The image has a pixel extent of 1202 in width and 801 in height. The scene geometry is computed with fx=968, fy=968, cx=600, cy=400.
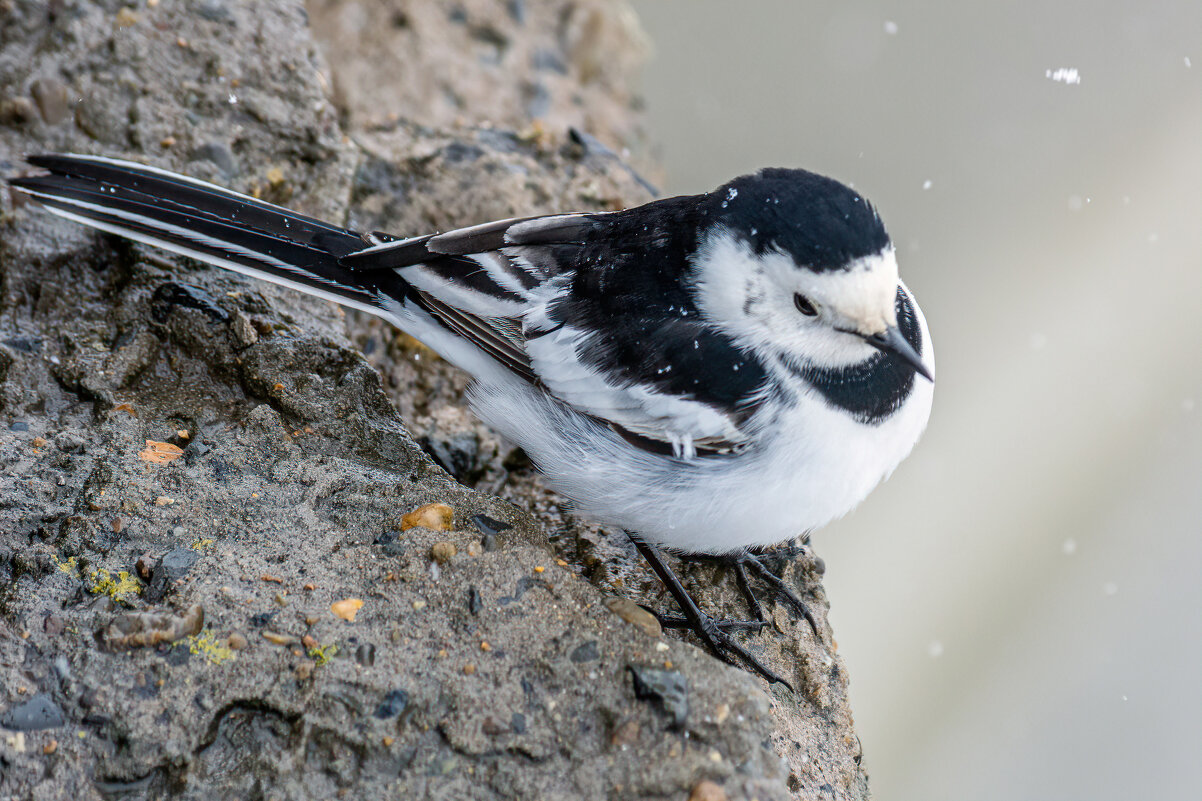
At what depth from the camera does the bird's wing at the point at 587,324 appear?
2.72 metres

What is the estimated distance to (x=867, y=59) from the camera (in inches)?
238

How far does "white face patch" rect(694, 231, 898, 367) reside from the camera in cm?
255

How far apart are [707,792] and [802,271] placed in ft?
4.35

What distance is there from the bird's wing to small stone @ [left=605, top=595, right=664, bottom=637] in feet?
1.50

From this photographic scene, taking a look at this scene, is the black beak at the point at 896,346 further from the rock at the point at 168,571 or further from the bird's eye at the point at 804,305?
the rock at the point at 168,571

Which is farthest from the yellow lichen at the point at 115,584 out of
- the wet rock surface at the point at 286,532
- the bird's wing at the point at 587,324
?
the bird's wing at the point at 587,324

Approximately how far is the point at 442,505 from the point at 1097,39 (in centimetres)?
517

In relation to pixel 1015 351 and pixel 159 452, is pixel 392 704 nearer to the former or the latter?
pixel 159 452

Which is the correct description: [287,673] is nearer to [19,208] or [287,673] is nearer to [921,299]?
Answer: [19,208]

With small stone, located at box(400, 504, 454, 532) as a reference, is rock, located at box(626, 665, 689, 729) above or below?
above

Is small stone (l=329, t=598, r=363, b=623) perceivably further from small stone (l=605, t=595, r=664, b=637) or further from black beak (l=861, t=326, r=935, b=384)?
black beak (l=861, t=326, r=935, b=384)

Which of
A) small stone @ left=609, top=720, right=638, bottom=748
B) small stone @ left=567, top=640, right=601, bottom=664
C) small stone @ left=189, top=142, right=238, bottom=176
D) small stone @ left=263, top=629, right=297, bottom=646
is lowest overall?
small stone @ left=189, top=142, right=238, bottom=176

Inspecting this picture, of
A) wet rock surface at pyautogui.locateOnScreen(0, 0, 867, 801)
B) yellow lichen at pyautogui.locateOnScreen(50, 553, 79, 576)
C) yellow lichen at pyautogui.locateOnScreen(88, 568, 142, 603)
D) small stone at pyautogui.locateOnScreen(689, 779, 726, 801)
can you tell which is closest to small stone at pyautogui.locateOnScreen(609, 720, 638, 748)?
wet rock surface at pyautogui.locateOnScreen(0, 0, 867, 801)

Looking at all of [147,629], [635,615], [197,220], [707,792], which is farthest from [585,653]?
[197,220]
